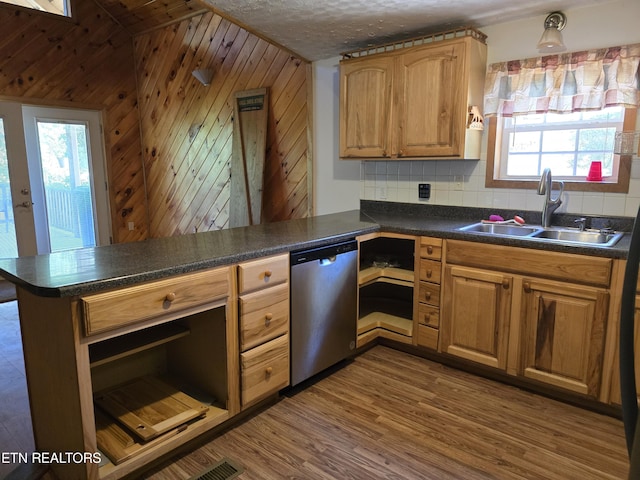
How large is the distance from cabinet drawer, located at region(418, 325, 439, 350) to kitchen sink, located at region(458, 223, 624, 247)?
2.16 feet

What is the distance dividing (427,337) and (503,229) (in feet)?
2.80

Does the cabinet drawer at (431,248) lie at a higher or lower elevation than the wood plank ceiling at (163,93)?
lower

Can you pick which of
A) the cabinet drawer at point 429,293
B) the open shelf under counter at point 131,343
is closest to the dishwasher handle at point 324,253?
the cabinet drawer at point 429,293

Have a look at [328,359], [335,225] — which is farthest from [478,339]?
[335,225]

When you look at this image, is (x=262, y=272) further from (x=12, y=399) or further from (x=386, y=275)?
(x=12, y=399)

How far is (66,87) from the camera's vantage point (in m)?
5.00

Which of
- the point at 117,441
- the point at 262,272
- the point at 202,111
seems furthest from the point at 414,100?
the point at 202,111

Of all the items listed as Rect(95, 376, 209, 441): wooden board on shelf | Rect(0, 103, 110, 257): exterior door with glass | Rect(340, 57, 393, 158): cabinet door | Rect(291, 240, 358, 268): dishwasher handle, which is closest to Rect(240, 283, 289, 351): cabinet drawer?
Rect(291, 240, 358, 268): dishwasher handle

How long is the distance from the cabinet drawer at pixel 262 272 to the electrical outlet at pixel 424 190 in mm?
1462

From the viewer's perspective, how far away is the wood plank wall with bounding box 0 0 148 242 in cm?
464

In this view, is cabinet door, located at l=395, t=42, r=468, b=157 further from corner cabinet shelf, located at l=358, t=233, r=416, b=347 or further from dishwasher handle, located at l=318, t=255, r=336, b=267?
dishwasher handle, located at l=318, t=255, r=336, b=267

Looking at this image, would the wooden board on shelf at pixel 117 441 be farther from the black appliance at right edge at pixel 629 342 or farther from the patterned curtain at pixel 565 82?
the patterned curtain at pixel 565 82

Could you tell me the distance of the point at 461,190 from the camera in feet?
10.3

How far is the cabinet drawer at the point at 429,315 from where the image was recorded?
9.04 feet
